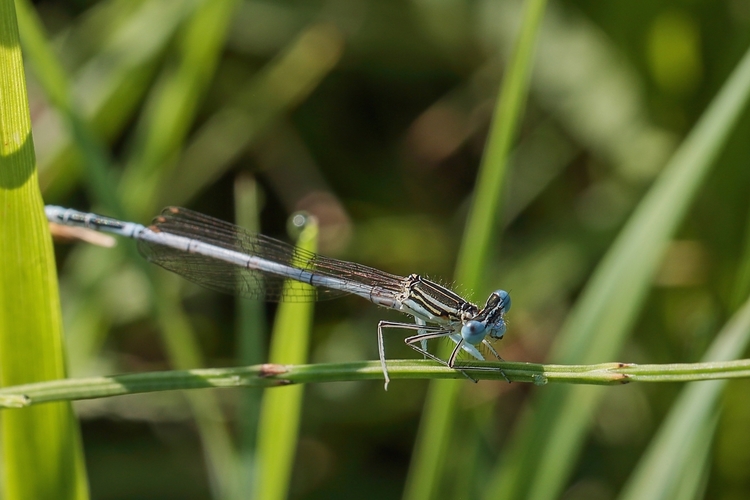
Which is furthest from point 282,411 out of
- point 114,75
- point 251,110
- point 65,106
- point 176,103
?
point 251,110

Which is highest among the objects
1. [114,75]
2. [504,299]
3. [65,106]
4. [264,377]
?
[114,75]

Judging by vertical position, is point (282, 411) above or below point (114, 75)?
below

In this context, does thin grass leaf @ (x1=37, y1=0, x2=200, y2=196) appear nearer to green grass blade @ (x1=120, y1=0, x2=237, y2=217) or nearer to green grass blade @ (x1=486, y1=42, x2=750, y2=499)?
green grass blade @ (x1=120, y1=0, x2=237, y2=217)

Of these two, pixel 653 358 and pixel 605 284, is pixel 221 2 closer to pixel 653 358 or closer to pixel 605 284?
pixel 605 284

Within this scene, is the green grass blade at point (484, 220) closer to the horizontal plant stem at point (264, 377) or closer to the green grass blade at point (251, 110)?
the horizontal plant stem at point (264, 377)

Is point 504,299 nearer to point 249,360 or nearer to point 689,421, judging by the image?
point 689,421

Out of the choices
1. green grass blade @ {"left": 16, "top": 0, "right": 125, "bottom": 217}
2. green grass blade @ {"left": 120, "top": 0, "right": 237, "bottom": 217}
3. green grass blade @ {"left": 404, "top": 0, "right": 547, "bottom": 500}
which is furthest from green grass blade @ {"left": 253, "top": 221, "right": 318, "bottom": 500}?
green grass blade @ {"left": 120, "top": 0, "right": 237, "bottom": 217}

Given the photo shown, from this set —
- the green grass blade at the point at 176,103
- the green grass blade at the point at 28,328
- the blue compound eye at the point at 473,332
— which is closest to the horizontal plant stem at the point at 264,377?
the green grass blade at the point at 28,328
